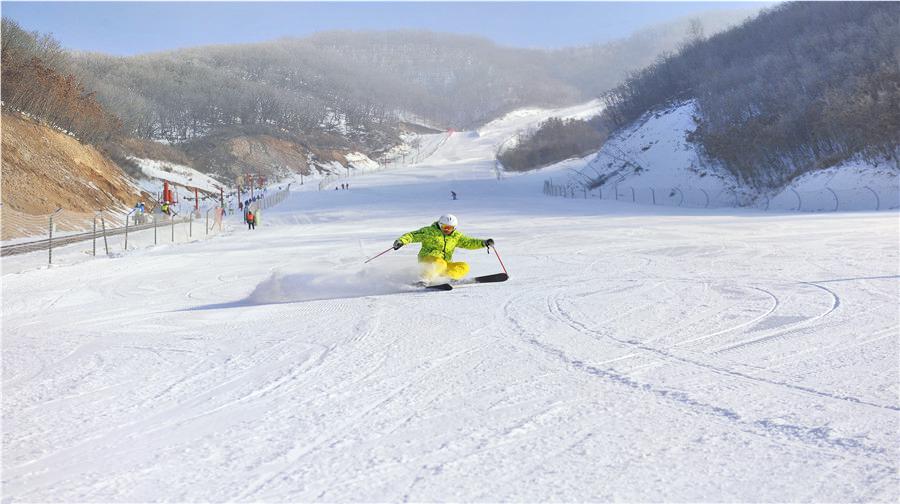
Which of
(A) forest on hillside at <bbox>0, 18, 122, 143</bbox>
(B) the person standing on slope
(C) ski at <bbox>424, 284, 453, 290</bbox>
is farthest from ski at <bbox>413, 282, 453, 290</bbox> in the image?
(A) forest on hillside at <bbox>0, 18, 122, 143</bbox>

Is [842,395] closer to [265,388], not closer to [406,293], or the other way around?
Result: [265,388]

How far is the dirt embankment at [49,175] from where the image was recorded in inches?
1363

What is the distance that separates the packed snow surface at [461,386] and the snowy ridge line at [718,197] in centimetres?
2337

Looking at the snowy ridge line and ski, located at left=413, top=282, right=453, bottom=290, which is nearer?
ski, located at left=413, top=282, right=453, bottom=290

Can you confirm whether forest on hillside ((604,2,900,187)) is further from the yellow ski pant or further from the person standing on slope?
the yellow ski pant

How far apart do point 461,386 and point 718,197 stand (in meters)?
46.5

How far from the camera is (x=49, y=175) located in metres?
38.7

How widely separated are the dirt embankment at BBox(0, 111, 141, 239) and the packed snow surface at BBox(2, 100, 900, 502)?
2276 centimetres

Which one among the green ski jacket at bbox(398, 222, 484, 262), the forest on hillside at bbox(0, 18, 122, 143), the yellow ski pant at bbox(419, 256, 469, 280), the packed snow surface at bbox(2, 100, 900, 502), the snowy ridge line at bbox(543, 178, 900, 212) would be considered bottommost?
the packed snow surface at bbox(2, 100, 900, 502)

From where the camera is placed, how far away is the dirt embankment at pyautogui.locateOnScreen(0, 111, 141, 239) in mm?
34622

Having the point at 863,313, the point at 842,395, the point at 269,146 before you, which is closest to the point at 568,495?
the point at 842,395

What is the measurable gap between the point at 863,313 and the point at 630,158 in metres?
54.6

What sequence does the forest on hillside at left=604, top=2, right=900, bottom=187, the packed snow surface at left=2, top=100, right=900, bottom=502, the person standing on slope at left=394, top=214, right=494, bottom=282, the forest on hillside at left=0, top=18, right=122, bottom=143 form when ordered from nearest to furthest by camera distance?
1. the packed snow surface at left=2, top=100, right=900, bottom=502
2. the person standing on slope at left=394, top=214, right=494, bottom=282
3. the forest on hillside at left=604, top=2, right=900, bottom=187
4. the forest on hillside at left=0, top=18, right=122, bottom=143

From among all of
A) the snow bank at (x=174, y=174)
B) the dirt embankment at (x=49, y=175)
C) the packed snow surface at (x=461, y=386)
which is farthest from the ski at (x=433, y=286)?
the snow bank at (x=174, y=174)
